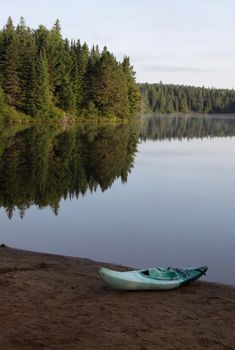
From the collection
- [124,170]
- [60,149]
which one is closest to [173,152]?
[60,149]

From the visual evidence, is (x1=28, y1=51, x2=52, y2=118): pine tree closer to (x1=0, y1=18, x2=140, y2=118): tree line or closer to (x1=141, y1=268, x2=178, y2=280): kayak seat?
(x1=0, y1=18, x2=140, y2=118): tree line

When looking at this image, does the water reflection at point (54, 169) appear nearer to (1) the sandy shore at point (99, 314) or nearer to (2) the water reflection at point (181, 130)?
(1) the sandy shore at point (99, 314)

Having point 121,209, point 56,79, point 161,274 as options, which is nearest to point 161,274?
point 161,274

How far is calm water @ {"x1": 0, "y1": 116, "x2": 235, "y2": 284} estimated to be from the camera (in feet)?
40.7

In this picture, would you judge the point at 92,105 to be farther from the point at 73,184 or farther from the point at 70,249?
the point at 70,249

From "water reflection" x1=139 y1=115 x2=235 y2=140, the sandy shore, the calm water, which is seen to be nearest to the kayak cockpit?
the sandy shore

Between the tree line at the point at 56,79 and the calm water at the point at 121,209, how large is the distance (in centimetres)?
3752

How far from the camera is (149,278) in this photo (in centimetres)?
868

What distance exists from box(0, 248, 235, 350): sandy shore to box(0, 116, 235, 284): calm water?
2.25 meters

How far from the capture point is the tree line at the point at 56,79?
67.3m

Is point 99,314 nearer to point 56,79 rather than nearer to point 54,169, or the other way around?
point 54,169

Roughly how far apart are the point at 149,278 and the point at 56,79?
6699 centimetres

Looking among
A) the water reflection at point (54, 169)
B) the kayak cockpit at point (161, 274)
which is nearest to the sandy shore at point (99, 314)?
the kayak cockpit at point (161, 274)

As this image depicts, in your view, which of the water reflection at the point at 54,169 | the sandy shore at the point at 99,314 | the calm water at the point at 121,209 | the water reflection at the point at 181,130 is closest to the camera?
the sandy shore at the point at 99,314
